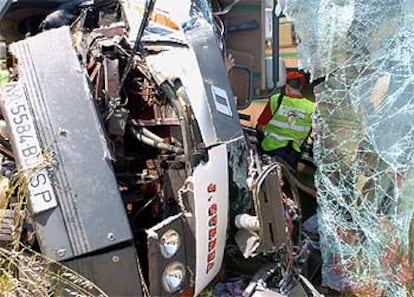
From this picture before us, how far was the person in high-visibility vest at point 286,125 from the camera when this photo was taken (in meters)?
5.11

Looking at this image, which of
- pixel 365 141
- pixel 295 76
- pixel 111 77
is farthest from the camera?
pixel 295 76

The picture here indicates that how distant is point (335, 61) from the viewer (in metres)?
4.43

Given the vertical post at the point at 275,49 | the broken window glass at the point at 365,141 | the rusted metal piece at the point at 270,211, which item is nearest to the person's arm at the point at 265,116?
the vertical post at the point at 275,49

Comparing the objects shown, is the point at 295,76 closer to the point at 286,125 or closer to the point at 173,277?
the point at 286,125

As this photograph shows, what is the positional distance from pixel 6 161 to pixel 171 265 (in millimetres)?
984

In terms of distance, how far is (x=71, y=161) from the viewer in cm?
328

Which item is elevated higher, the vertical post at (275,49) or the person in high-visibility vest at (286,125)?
the vertical post at (275,49)

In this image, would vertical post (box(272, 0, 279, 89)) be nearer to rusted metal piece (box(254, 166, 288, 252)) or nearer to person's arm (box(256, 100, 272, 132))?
person's arm (box(256, 100, 272, 132))

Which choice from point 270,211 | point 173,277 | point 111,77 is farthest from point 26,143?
point 270,211

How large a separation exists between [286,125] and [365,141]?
3.20 feet

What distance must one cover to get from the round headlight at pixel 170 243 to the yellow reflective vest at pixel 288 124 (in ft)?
6.16

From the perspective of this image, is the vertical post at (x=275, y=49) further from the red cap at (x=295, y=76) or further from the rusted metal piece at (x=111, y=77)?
the rusted metal piece at (x=111, y=77)

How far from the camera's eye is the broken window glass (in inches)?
166

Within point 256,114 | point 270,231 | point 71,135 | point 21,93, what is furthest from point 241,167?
point 256,114
